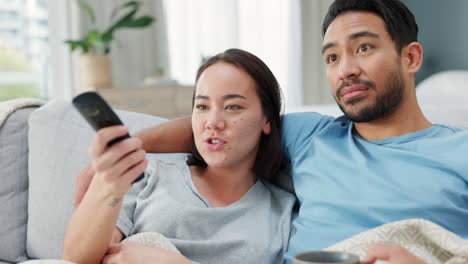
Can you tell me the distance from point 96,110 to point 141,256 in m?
0.35

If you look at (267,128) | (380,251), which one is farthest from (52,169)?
(380,251)

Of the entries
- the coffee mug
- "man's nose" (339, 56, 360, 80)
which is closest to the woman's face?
"man's nose" (339, 56, 360, 80)

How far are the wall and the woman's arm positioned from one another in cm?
299

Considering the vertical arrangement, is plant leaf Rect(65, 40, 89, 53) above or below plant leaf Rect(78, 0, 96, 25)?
below

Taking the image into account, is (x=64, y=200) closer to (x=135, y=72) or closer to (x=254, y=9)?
(x=135, y=72)

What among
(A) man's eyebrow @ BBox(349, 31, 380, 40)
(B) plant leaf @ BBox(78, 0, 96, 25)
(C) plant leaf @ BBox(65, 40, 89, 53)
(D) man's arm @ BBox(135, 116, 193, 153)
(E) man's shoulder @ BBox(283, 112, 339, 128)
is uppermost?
(B) plant leaf @ BBox(78, 0, 96, 25)

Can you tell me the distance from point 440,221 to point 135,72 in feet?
10.6

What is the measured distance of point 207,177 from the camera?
4.49 feet

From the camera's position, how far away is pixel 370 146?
50.6 inches

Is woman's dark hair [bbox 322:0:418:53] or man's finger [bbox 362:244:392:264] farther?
woman's dark hair [bbox 322:0:418:53]

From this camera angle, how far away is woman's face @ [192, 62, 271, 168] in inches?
50.3

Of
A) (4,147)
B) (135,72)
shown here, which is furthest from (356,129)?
(135,72)

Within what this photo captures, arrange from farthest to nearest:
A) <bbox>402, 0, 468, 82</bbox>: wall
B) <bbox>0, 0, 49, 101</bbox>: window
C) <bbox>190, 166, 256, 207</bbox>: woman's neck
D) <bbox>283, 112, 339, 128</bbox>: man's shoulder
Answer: <bbox>0, 0, 49, 101</bbox>: window, <bbox>402, 0, 468, 82</bbox>: wall, <bbox>283, 112, 339, 128</bbox>: man's shoulder, <bbox>190, 166, 256, 207</bbox>: woman's neck

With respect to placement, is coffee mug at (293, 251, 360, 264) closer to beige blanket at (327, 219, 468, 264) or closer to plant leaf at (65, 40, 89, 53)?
beige blanket at (327, 219, 468, 264)
